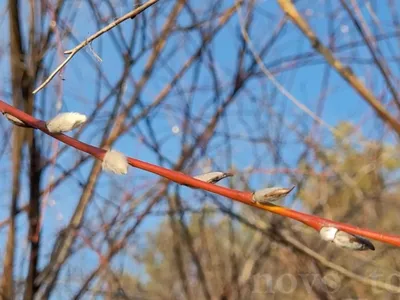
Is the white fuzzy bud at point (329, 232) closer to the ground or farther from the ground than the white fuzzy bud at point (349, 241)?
farther from the ground

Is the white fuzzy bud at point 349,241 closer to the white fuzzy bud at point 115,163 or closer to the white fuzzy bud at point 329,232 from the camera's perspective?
the white fuzzy bud at point 329,232

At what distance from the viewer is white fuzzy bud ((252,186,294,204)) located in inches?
16.0

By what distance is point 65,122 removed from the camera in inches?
17.1

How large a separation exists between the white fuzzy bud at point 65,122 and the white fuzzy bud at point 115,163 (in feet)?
0.11

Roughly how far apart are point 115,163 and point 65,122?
0.16ft

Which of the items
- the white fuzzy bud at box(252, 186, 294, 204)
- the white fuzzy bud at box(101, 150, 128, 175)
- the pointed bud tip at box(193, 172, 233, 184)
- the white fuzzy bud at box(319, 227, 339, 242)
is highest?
the white fuzzy bud at box(101, 150, 128, 175)

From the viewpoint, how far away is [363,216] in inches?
74.7

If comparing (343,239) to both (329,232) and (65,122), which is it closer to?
(329,232)

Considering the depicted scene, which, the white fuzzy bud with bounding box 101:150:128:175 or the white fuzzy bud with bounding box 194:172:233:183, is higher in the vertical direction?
the white fuzzy bud with bounding box 101:150:128:175

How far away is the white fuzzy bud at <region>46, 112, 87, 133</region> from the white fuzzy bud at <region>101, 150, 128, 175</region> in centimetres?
3

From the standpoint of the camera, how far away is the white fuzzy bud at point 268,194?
407 mm

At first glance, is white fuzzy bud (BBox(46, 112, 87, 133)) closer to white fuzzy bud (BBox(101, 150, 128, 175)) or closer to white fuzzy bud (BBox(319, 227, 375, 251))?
white fuzzy bud (BBox(101, 150, 128, 175))

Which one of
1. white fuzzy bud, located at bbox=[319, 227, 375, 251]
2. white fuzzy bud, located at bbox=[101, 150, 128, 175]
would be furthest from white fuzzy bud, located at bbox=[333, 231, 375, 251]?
white fuzzy bud, located at bbox=[101, 150, 128, 175]

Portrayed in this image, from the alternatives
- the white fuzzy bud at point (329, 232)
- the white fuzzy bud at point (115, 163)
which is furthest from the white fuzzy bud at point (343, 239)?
the white fuzzy bud at point (115, 163)
